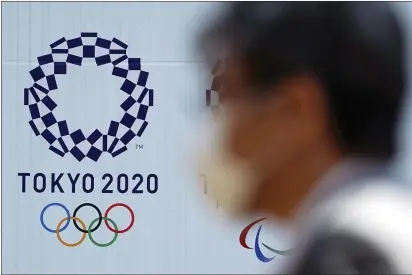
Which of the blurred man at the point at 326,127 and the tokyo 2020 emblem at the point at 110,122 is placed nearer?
the blurred man at the point at 326,127

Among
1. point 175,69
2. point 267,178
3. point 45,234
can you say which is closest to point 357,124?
point 267,178

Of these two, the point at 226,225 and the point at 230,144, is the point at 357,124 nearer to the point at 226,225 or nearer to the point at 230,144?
the point at 230,144

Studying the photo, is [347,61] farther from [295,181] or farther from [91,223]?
[91,223]

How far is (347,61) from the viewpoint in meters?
0.77

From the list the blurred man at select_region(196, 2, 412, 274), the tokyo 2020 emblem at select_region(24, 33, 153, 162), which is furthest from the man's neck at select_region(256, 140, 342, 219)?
the tokyo 2020 emblem at select_region(24, 33, 153, 162)

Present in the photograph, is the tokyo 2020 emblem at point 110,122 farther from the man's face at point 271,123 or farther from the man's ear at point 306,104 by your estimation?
the man's ear at point 306,104

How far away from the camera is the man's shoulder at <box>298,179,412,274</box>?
643mm

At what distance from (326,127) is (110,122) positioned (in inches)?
65.7

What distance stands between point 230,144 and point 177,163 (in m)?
1.45

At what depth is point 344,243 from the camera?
642 millimetres

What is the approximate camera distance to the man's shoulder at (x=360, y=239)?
0.64 m

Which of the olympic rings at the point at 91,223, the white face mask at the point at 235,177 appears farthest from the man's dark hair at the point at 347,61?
the olympic rings at the point at 91,223

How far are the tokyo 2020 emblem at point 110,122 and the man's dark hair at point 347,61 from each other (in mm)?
1546

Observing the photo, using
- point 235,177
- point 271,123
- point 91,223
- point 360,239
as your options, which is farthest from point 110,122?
point 360,239
